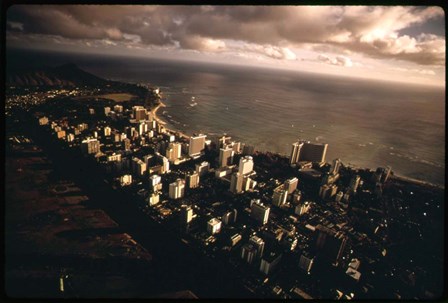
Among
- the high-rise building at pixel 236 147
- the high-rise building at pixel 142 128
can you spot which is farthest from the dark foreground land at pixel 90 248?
the high-rise building at pixel 236 147

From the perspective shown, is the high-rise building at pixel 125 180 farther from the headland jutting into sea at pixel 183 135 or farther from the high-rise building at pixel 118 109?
the high-rise building at pixel 118 109

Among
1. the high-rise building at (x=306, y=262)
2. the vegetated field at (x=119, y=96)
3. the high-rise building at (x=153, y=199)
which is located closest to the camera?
the high-rise building at (x=306, y=262)

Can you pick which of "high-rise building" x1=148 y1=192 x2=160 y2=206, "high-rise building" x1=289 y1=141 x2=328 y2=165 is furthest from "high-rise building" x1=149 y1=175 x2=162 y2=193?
"high-rise building" x1=289 y1=141 x2=328 y2=165

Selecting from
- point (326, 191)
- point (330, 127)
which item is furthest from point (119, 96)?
point (326, 191)

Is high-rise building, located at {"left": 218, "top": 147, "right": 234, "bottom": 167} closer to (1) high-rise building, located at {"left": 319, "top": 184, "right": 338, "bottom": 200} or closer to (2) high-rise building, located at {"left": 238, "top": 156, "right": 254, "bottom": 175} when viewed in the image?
(2) high-rise building, located at {"left": 238, "top": 156, "right": 254, "bottom": 175}

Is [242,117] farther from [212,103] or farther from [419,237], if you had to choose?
[419,237]
